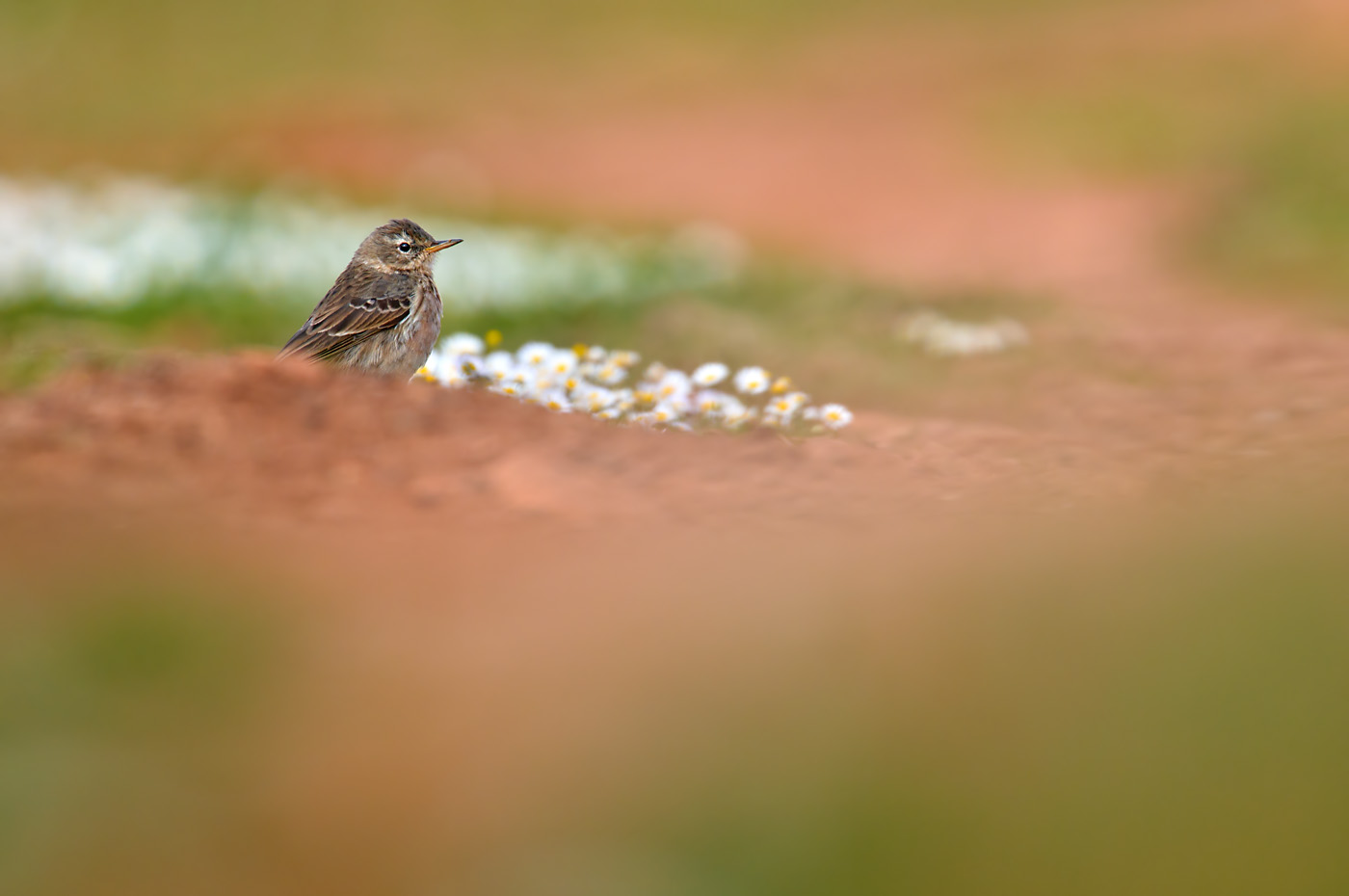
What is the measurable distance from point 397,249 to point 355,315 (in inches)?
22.4

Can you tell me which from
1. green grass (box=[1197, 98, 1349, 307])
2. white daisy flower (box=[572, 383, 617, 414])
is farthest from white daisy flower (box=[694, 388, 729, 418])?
green grass (box=[1197, 98, 1349, 307])

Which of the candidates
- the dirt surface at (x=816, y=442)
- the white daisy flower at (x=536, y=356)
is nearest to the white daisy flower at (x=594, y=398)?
the white daisy flower at (x=536, y=356)

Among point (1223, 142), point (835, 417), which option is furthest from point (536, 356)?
point (1223, 142)

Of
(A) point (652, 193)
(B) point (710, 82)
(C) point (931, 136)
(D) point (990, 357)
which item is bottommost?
(D) point (990, 357)

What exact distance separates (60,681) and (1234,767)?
10.3 feet

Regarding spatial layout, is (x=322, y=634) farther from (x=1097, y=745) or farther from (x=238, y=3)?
(x=238, y=3)

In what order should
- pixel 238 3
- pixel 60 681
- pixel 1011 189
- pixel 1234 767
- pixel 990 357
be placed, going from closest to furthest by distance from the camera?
pixel 1234 767
pixel 60 681
pixel 990 357
pixel 1011 189
pixel 238 3

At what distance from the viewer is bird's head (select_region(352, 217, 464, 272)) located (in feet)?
23.2

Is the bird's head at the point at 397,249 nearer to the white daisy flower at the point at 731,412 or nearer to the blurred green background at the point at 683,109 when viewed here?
the white daisy flower at the point at 731,412

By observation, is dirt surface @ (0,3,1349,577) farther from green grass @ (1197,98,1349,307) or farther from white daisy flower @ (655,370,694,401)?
white daisy flower @ (655,370,694,401)

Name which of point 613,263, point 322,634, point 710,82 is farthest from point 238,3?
point 322,634

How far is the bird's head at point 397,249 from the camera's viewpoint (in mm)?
7074

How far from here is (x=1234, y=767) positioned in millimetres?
3387

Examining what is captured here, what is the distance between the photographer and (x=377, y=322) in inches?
263
